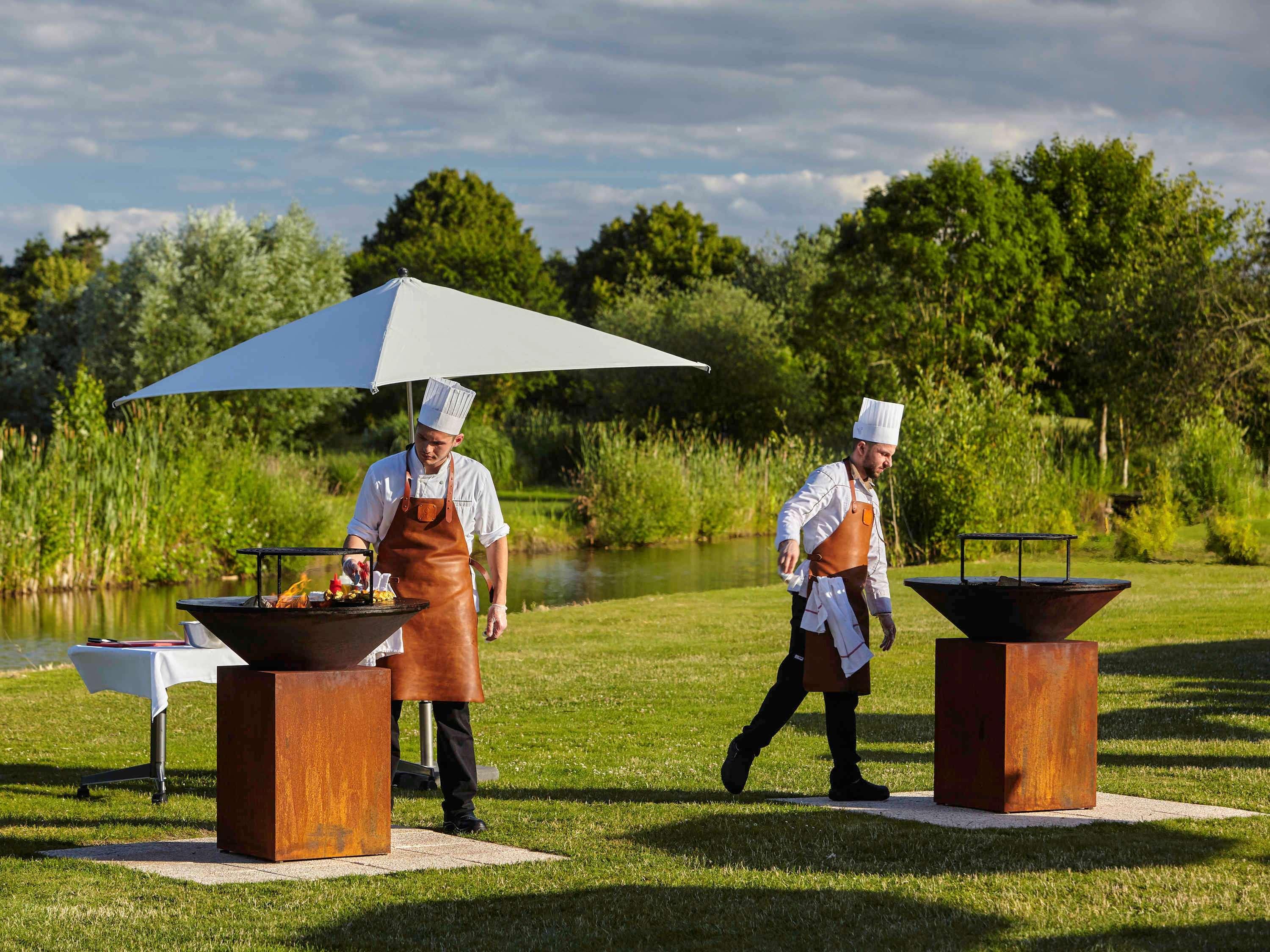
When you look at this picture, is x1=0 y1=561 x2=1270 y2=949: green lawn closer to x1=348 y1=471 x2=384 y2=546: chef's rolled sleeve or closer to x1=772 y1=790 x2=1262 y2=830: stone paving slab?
x1=772 y1=790 x2=1262 y2=830: stone paving slab

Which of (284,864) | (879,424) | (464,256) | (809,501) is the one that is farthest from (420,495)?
(464,256)

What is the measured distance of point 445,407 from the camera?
6.84 meters

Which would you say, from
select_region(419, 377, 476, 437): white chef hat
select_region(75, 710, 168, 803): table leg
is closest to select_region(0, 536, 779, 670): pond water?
select_region(75, 710, 168, 803): table leg

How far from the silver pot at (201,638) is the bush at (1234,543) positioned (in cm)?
1848

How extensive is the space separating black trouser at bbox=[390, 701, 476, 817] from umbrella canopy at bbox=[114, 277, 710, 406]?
157cm

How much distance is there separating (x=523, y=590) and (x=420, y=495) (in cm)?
1703

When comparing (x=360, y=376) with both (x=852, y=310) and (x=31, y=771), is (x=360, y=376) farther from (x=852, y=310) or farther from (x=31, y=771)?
(x=852, y=310)

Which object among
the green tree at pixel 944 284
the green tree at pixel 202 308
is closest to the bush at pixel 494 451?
the green tree at pixel 202 308

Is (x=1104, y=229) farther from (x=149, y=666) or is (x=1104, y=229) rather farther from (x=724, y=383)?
(x=149, y=666)

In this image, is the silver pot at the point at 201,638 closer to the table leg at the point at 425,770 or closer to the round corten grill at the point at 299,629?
the table leg at the point at 425,770

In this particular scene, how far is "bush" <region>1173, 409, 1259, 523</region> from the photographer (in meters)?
26.4

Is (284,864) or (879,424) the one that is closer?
(284,864)

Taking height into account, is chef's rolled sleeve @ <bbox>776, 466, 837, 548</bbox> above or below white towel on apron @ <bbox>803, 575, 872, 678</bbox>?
above

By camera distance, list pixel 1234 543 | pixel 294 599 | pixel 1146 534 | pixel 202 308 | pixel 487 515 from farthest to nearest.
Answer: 1. pixel 202 308
2. pixel 1146 534
3. pixel 1234 543
4. pixel 487 515
5. pixel 294 599
